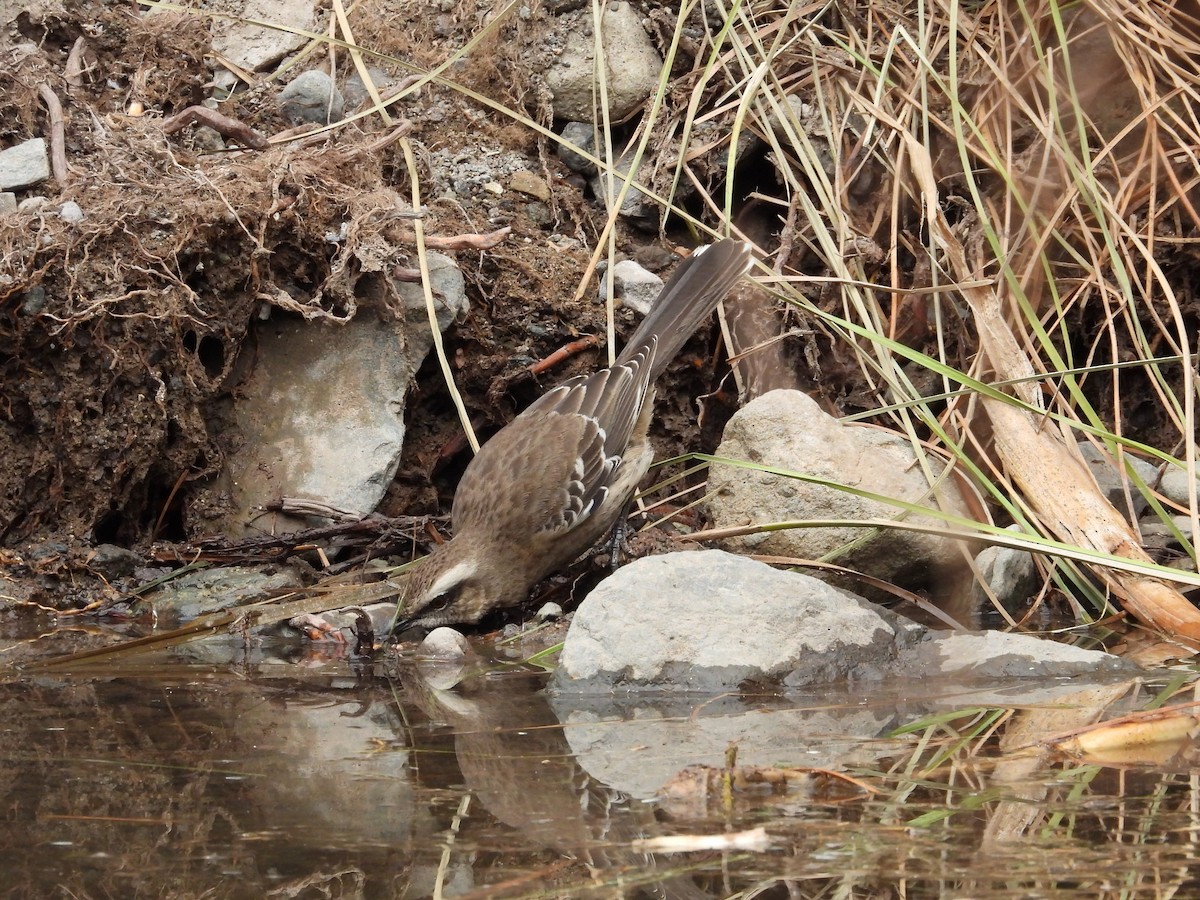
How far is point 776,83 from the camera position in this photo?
6.88 metres

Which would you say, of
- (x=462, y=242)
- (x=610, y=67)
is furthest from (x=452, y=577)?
(x=610, y=67)

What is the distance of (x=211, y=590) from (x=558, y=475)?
1502mm

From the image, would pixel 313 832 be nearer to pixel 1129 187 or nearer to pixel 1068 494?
pixel 1068 494

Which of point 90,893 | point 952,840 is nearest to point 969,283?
point 952,840

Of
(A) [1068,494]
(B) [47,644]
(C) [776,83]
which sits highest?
(C) [776,83]

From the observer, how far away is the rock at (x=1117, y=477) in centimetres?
561

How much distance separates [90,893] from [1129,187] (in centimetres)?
Answer: 555

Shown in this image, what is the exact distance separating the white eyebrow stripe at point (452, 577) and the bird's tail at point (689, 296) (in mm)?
1170

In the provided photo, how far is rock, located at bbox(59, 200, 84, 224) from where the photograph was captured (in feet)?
18.6

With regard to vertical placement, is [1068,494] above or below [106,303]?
below

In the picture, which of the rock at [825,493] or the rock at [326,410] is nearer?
the rock at [825,493]

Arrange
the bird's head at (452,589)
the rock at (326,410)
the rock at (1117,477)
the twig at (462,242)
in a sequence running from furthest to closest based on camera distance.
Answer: the twig at (462,242), the rock at (326,410), the rock at (1117,477), the bird's head at (452,589)

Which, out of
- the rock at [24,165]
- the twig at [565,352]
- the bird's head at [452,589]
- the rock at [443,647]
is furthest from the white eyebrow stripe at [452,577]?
the rock at [24,165]

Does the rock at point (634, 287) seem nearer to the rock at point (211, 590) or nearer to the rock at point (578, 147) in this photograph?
the rock at point (578, 147)
